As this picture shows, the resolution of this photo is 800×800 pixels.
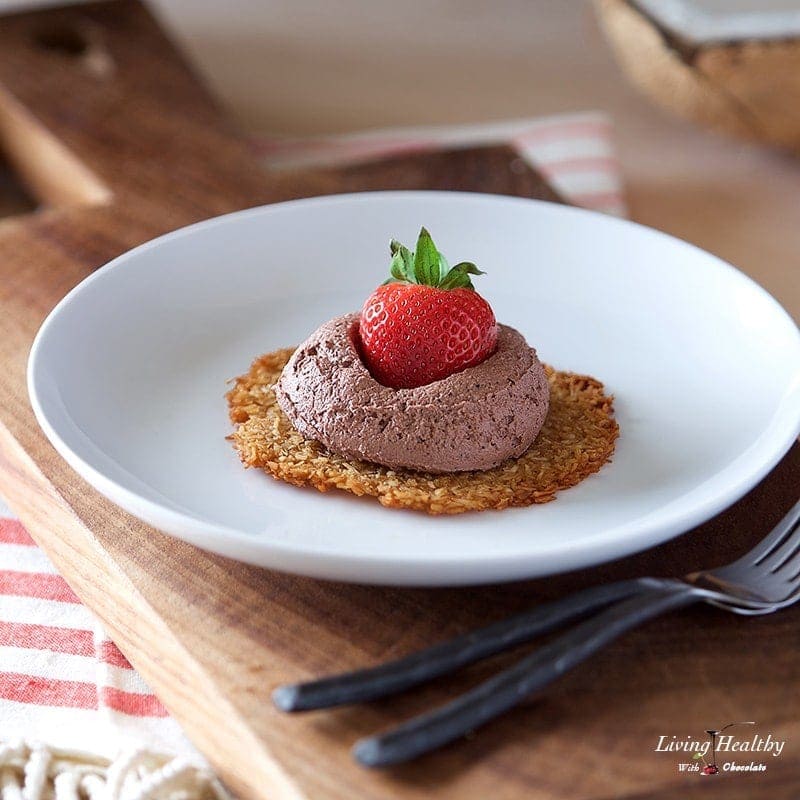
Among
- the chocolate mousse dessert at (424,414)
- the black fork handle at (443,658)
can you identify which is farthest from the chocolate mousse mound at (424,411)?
the black fork handle at (443,658)

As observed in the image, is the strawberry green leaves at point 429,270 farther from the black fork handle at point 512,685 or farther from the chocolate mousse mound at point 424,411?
the black fork handle at point 512,685

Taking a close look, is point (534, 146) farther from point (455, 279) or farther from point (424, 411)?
point (424, 411)

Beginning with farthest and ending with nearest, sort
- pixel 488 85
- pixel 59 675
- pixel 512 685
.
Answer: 1. pixel 488 85
2. pixel 59 675
3. pixel 512 685

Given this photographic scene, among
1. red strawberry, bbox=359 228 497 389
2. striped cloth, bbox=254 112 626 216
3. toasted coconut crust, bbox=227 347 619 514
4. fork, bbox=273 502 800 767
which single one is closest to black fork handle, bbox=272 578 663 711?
fork, bbox=273 502 800 767

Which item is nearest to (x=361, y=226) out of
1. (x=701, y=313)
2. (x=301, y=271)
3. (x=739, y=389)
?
(x=301, y=271)

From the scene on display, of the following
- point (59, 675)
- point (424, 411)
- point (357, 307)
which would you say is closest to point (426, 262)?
point (424, 411)

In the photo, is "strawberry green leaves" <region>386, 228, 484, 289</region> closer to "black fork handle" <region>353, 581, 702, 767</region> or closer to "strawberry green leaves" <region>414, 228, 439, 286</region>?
"strawberry green leaves" <region>414, 228, 439, 286</region>
